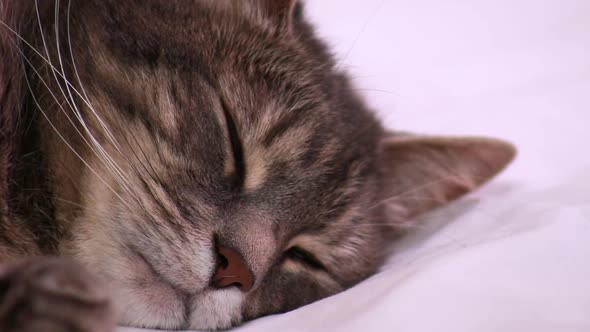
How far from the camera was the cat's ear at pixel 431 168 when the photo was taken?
1.92 metres

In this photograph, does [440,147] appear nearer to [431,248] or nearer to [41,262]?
[431,248]

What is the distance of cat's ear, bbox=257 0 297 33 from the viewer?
1683 mm

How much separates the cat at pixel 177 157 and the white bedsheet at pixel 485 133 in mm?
167

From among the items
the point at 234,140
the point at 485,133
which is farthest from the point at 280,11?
the point at 485,133

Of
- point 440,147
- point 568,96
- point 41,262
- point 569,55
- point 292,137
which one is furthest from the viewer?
point 569,55

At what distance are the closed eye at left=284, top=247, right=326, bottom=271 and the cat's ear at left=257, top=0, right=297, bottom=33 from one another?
60cm

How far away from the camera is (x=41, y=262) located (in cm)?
93

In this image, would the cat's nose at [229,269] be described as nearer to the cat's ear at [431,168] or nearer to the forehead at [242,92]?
the forehead at [242,92]

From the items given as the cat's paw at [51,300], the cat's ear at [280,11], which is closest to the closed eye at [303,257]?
the cat's ear at [280,11]

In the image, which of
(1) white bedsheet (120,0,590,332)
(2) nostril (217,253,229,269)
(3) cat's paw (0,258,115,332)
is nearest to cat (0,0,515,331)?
(2) nostril (217,253,229,269)

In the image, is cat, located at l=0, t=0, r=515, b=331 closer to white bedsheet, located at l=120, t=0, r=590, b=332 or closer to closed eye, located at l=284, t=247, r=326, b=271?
closed eye, located at l=284, t=247, r=326, b=271

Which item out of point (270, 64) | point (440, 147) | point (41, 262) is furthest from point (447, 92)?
point (41, 262)

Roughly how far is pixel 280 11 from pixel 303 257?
0.67m

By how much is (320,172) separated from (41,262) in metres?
0.79
